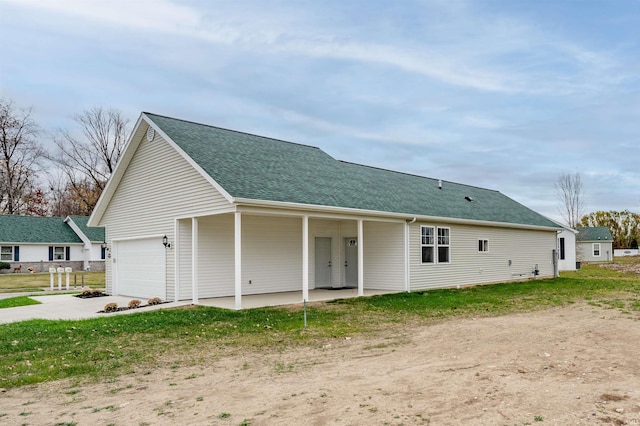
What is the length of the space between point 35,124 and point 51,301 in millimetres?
33566

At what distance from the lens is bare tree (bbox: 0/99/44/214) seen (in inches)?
1690

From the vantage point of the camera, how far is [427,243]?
18266mm

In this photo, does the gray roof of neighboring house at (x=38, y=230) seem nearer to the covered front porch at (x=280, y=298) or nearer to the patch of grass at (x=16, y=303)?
the patch of grass at (x=16, y=303)

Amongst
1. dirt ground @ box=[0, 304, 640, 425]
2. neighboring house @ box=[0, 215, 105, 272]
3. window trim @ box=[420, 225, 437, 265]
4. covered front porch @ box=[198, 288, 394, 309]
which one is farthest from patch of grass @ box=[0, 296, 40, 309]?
neighboring house @ box=[0, 215, 105, 272]

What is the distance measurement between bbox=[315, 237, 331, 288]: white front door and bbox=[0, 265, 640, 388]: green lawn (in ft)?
11.2

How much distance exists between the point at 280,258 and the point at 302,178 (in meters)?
2.91

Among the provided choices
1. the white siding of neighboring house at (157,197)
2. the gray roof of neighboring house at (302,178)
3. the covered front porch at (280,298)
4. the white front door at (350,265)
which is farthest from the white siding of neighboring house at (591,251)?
the white siding of neighboring house at (157,197)

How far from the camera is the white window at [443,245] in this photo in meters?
18.8

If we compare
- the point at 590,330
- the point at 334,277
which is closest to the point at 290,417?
the point at 590,330

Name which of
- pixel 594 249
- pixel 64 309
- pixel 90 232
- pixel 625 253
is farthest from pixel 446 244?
pixel 625 253

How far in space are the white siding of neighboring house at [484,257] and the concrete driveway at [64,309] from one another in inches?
327

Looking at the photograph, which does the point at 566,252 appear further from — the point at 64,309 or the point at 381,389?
the point at 381,389

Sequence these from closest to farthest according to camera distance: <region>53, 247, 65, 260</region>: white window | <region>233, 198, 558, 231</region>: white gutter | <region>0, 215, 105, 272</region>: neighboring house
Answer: <region>233, 198, 558, 231</region>: white gutter → <region>0, 215, 105, 272</region>: neighboring house → <region>53, 247, 65, 260</region>: white window

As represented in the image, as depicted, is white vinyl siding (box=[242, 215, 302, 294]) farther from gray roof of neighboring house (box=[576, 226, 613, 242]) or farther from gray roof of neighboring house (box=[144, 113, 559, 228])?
gray roof of neighboring house (box=[576, 226, 613, 242])
